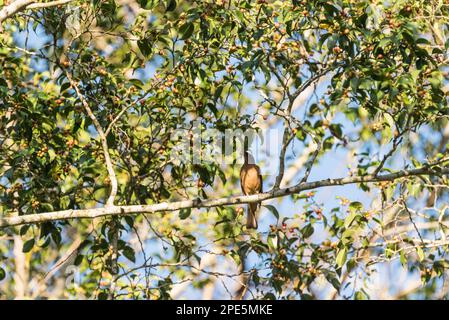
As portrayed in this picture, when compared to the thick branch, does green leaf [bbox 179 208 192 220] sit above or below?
above

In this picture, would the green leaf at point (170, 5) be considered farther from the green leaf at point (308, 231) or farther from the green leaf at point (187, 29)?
the green leaf at point (308, 231)

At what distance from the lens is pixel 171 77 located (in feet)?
16.4

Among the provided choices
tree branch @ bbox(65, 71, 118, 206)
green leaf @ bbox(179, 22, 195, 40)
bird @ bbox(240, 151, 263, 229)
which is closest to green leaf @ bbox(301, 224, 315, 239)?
bird @ bbox(240, 151, 263, 229)

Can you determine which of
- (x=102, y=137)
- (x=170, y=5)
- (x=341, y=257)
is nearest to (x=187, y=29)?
(x=170, y=5)

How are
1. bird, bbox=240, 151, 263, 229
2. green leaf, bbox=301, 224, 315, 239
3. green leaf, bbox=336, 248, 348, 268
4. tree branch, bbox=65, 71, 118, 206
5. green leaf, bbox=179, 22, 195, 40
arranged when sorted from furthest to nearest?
bird, bbox=240, 151, 263, 229 < green leaf, bbox=301, 224, 315, 239 < green leaf, bbox=336, 248, 348, 268 < green leaf, bbox=179, 22, 195, 40 < tree branch, bbox=65, 71, 118, 206

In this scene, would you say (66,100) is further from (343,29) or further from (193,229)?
(193,229)

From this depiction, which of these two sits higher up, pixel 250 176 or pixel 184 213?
pixel 250 176


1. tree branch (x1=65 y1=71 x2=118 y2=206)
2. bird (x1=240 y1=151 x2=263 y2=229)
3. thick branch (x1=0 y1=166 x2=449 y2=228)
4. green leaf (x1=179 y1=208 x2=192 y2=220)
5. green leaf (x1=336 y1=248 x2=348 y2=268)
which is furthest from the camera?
bird (x1=240 y1=151 x2=263 y2=229)

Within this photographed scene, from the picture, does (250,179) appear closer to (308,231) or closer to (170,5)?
(308,231)

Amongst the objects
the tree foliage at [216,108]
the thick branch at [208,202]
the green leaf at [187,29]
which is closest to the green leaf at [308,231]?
the tree foliage at [216,108]

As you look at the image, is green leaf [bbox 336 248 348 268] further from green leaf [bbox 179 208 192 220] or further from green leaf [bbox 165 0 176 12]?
green leaf [bbox 165 0 176 12]

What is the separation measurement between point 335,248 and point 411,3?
5.13 feet

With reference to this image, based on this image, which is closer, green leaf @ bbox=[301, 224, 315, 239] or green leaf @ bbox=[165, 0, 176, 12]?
green leaf @ bbox=[165, 0, 176, 12]
